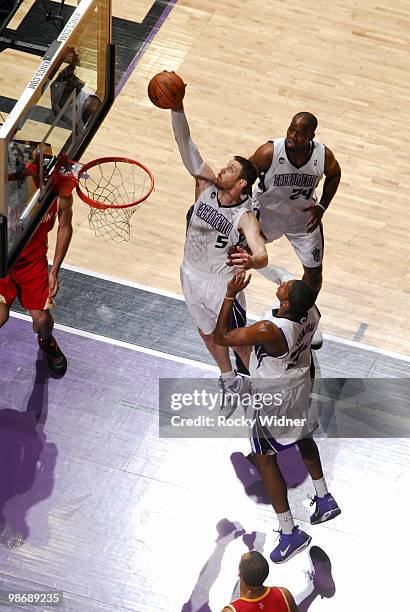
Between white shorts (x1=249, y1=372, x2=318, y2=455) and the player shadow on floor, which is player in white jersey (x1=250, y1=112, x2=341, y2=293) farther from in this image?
the player shadow on floor

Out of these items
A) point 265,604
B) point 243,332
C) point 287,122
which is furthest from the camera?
point 287,122

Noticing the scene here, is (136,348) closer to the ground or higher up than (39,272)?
closer to the ground

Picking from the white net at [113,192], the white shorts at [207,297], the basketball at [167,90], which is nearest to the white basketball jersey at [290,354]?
the white shorts at [207,297]

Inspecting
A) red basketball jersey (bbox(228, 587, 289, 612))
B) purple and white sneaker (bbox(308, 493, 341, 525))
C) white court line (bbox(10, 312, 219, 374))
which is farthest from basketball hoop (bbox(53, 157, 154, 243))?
red basketball jersey (bbox(228, 587, 289, 612))

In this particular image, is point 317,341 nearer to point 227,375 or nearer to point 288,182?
point 227,375

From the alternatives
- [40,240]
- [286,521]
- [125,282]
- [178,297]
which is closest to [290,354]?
[286,521]

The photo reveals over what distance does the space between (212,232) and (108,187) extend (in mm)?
1712

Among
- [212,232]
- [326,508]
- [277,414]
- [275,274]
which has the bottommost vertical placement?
[326,508]

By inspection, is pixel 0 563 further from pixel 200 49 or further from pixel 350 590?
pixel 200 49

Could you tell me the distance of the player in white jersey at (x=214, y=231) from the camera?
734 cm

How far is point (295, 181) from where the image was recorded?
26.0ft

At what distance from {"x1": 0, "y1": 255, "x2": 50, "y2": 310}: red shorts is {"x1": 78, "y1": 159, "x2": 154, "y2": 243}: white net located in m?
0.62

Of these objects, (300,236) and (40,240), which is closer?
(40,240)

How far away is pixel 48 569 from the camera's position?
7.37 meters
